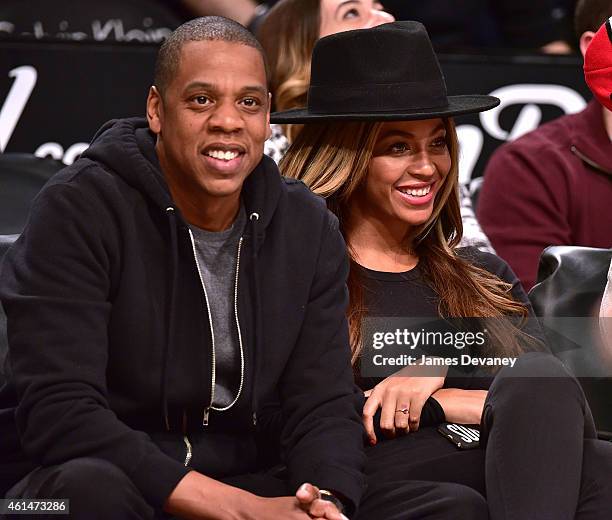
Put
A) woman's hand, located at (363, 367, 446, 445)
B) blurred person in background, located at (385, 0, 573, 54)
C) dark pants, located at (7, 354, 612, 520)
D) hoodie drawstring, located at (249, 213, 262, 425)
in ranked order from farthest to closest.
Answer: blurred person in background, located at (385, 0, 573, 54)
woman's hand, located at (363, 367, 446, 445)
hoodie drawstring, located at (249, 213, 262, 425)
dark pants, located at (7, 354, 612, 520)

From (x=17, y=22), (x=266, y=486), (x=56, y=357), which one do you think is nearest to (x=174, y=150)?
(x=56, y=357)

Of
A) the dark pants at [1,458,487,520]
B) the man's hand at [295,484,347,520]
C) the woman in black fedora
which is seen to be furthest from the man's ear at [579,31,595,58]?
the man's hand at [295,484,347,520]

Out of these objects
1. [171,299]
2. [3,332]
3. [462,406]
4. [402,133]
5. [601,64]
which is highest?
[601,64]

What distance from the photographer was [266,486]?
2.22 meters

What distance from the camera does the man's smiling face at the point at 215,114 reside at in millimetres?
2193

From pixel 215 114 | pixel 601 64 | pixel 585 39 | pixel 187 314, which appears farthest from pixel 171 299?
pixel 585 39

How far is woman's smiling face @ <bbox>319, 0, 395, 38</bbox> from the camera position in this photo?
11.4 ft

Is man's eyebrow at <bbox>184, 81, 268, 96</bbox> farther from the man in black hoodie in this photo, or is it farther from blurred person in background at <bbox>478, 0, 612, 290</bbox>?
blurred person in background at <bbox>478, 0, 612, 290</bbox>

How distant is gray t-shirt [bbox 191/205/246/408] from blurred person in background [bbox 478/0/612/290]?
124cm

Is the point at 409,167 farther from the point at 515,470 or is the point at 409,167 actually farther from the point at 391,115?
the point at 515,470

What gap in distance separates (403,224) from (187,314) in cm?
68

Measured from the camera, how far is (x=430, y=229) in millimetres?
2754

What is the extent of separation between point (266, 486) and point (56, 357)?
44 centimetres

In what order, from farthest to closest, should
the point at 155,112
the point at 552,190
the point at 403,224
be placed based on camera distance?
1. the point at 552,190
2. the point at 403,224
3. the point at 155,112
